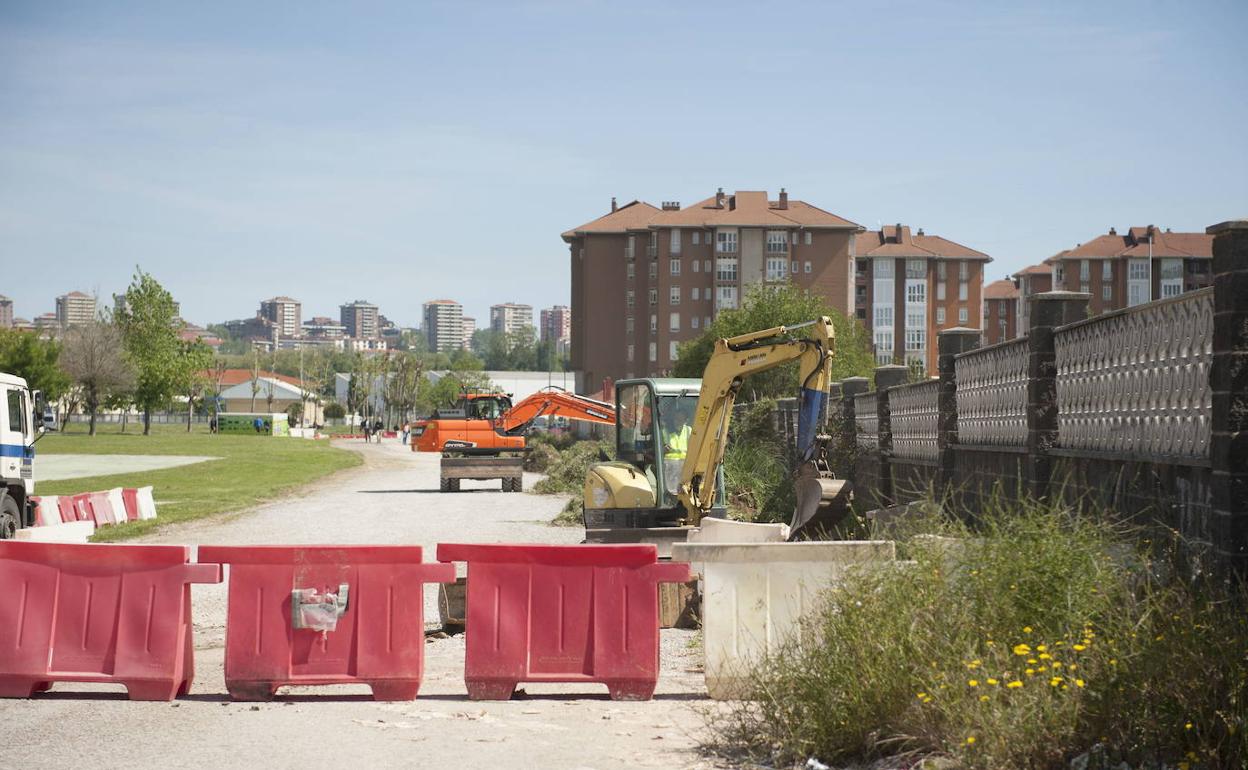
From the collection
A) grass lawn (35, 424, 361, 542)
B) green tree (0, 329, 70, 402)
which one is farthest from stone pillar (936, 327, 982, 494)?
green tree (0, 329, 70, 402)

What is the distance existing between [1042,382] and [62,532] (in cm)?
1597

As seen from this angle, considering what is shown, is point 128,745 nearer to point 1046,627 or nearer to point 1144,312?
point 1046,627

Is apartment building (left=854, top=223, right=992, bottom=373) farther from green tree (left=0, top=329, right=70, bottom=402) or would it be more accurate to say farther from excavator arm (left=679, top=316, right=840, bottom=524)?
excavator arm (left=679, top=316, right=840, bottom=524)

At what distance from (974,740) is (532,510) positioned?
85.3ft

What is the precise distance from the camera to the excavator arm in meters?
15.6

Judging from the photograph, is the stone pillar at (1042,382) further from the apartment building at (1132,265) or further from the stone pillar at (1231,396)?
the apartment building at (1132,265)

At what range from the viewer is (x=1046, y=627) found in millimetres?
7180

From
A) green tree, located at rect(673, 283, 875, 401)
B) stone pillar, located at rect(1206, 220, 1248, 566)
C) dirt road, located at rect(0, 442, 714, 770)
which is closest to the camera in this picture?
stone pillar, located at rect(1206, 220, 1248, 566)

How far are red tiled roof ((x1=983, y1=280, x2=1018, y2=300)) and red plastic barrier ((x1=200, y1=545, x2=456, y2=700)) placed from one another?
180 meters

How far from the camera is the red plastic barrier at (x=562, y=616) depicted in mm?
9555

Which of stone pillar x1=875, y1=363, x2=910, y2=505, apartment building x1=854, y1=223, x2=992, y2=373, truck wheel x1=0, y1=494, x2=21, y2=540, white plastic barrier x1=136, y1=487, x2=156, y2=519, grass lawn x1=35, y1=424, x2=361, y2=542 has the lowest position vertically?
grass lawn x1=35, y1=424, x2=361, y2=542

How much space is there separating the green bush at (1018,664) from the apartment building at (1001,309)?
180m

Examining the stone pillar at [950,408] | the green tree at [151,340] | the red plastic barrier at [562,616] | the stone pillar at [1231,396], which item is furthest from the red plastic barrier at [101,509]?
the green tree at [151,340]

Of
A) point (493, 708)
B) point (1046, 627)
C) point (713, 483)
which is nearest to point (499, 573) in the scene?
point (493, 708)
